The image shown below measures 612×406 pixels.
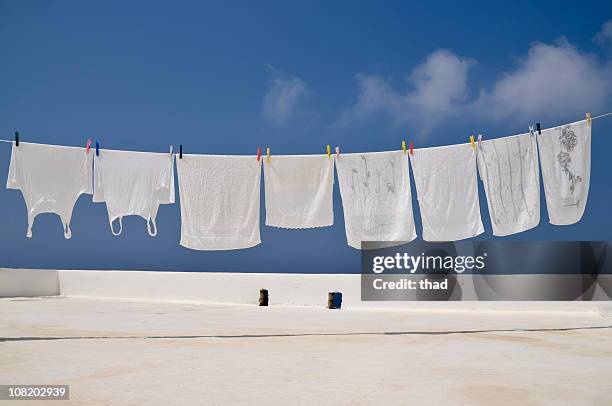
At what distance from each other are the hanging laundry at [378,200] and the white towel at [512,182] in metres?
1.19

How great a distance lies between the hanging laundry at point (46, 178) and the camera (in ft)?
29.2

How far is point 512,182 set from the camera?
25.5 feet

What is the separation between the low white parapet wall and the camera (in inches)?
354

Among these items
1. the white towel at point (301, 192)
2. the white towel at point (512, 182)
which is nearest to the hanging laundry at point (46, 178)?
the white towel at point (301, 192)

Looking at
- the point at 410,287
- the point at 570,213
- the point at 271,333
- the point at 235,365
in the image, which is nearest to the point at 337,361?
the point at 235,365

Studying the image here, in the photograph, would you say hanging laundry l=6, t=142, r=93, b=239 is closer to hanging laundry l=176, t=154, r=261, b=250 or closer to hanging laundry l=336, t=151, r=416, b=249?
hanging laundry l=176, t=154, r=261, b=250

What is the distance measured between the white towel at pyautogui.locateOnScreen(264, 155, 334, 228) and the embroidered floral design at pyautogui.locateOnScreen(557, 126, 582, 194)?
3.32 meters

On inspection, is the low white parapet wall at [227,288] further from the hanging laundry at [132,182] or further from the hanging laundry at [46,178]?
the hanging laundry at [46,178]

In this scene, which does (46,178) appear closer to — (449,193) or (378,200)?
(378,200)

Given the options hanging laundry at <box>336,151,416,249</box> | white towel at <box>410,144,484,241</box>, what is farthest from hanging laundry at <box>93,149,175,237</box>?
white towel at <box>410,144,484,241</box>

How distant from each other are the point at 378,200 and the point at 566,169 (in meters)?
2.62

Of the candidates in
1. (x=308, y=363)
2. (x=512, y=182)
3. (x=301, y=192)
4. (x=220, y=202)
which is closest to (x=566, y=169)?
(x=512, y=182)

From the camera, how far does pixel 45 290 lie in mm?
12062

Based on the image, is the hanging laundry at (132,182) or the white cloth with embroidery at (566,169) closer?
the white cloth with embroidery at (566,169)
